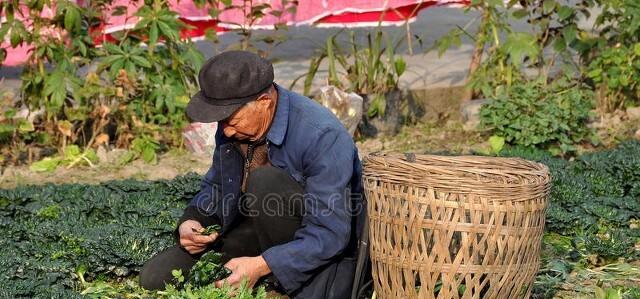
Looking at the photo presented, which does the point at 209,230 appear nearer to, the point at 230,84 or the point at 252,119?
the point at 252,119

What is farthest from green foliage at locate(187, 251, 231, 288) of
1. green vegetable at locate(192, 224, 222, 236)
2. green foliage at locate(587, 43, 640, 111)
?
green foliage at locate(587, 43, 640, 111)

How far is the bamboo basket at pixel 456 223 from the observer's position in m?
3.48

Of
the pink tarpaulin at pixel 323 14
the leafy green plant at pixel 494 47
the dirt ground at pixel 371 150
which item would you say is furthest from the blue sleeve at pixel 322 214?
the pink tarpaulin at pixel 323 14

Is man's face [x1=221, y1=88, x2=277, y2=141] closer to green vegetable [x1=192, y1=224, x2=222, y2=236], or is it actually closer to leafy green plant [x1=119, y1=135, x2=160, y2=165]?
green vegetable [x1=192, y1=224, x2=222, y2=236]

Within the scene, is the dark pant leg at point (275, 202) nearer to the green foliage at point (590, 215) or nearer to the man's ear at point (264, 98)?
the man's ear at point (264, 98)

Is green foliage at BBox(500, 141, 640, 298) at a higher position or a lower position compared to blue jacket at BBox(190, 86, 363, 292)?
lower

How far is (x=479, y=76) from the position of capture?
7176 mm

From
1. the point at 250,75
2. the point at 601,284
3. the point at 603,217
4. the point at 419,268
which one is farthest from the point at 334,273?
the point at 603,217

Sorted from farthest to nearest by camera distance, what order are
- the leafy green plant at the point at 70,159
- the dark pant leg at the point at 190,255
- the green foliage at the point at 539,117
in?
the green foliage at the point at 539,117, the leafy green plant at the point at 70,159, the dark pant leg at the point at 190,255

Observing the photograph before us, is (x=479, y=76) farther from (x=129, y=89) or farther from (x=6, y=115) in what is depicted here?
(x=6, y=115)

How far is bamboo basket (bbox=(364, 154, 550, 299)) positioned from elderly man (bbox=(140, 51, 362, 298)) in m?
0.15

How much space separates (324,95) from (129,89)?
3.88 ft

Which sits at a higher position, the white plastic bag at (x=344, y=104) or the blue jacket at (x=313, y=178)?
the blue jacket at (x=313, y=178)

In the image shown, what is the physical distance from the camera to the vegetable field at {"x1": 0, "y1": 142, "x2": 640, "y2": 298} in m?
4.30
